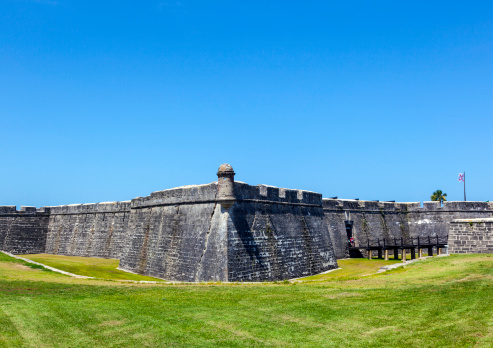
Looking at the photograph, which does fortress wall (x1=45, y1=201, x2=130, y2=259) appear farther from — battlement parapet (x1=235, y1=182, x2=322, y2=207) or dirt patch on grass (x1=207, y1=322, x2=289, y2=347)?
dirt patch on grass (x1=207, y1=322, x2=289, y2=347)

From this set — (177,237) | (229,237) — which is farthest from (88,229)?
(229,237)

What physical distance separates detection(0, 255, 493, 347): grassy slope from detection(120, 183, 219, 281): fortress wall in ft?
17.8

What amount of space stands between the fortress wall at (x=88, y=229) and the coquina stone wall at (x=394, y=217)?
54.9 feet

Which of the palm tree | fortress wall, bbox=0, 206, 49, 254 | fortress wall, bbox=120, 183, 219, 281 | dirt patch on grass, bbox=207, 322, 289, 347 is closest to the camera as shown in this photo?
dirt patch on grass, bbox=207, 322, 289, 347

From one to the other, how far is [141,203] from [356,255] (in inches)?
685

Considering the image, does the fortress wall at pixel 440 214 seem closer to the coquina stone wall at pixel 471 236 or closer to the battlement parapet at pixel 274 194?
the battlement parapet at pixel 274 194

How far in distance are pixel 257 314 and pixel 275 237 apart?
39.1 feet

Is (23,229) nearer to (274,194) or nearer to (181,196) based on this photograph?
(181,196)

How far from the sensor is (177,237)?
71.1ft

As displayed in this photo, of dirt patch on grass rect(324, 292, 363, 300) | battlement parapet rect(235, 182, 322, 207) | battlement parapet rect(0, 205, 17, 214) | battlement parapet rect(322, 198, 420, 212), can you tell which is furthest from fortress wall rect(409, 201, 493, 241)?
battlement parapet rect(0, 205, 17, 214)

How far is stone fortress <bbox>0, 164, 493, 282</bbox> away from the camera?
62.4 feet

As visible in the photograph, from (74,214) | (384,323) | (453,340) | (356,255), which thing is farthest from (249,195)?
(74,214)

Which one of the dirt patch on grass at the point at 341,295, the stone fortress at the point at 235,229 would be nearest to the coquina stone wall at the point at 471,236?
the stone fortress at the point at 235,229

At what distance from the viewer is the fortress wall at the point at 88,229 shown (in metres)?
32.6
